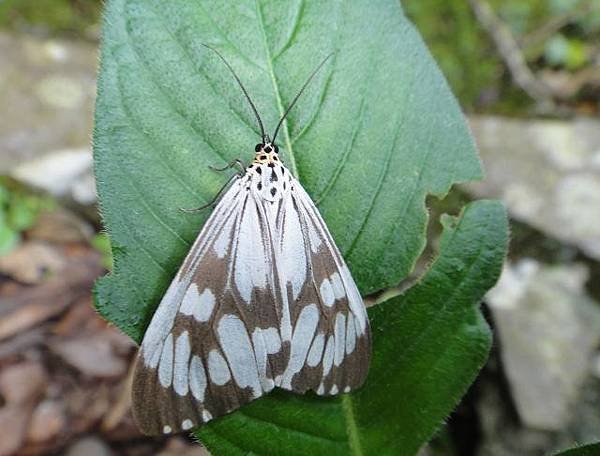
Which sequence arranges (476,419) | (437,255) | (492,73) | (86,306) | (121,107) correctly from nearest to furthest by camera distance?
(121,107), (437,255), (476,419), (86,306), (492,73)

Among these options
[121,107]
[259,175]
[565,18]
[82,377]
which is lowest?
[565,18]

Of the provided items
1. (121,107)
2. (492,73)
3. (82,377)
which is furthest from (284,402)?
(492,73)

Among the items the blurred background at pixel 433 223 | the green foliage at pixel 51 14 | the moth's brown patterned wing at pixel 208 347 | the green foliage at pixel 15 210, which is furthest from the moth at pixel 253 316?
the green foliage at pixel 51 14

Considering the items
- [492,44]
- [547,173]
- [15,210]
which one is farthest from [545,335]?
[15,210]

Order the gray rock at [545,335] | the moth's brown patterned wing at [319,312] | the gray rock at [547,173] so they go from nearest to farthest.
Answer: the moth's brown patterned wing at [319,312]
the gray rock at [545,335]
the gray rock at [547,173]

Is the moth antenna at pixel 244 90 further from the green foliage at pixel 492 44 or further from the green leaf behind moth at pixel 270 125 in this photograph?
the green foliage at pixel 492 44

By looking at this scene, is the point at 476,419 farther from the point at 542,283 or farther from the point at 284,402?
the point at 284,402

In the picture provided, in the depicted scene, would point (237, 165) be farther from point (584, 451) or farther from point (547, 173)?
point (547, 173)
